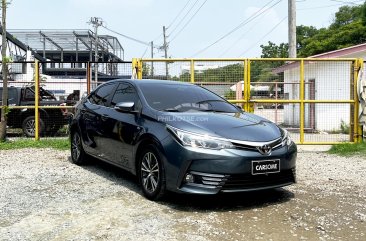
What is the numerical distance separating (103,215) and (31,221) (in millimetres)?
753

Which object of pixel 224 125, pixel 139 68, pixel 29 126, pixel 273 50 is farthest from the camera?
pixel 273 50

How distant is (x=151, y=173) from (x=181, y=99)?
4.20 feet

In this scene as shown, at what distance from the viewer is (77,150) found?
24.3 feet

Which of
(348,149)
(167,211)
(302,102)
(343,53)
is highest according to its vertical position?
(343,53)

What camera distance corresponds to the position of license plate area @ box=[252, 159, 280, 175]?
456cm

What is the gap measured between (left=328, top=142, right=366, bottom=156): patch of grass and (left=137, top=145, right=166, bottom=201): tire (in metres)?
5.63

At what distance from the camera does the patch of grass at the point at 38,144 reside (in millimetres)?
9794

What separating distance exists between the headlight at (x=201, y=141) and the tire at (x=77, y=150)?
311cm

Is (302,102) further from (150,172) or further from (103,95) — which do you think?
(150,172)

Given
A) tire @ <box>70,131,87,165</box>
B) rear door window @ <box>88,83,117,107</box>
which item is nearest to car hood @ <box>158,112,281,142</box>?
rear door window @ <box>88,83,117,107</box>

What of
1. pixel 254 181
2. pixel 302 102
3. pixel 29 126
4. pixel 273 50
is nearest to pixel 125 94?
pixel 254 181

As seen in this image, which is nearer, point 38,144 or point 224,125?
point 224,125

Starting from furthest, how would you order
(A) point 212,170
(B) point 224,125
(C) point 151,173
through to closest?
(C) point 151,173 → (B) point 224,125 → (A) point 212,170

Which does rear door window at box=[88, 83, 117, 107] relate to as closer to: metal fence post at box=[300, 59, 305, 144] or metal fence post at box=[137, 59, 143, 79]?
metal fence post at box=[137, 59, 143, 79]
